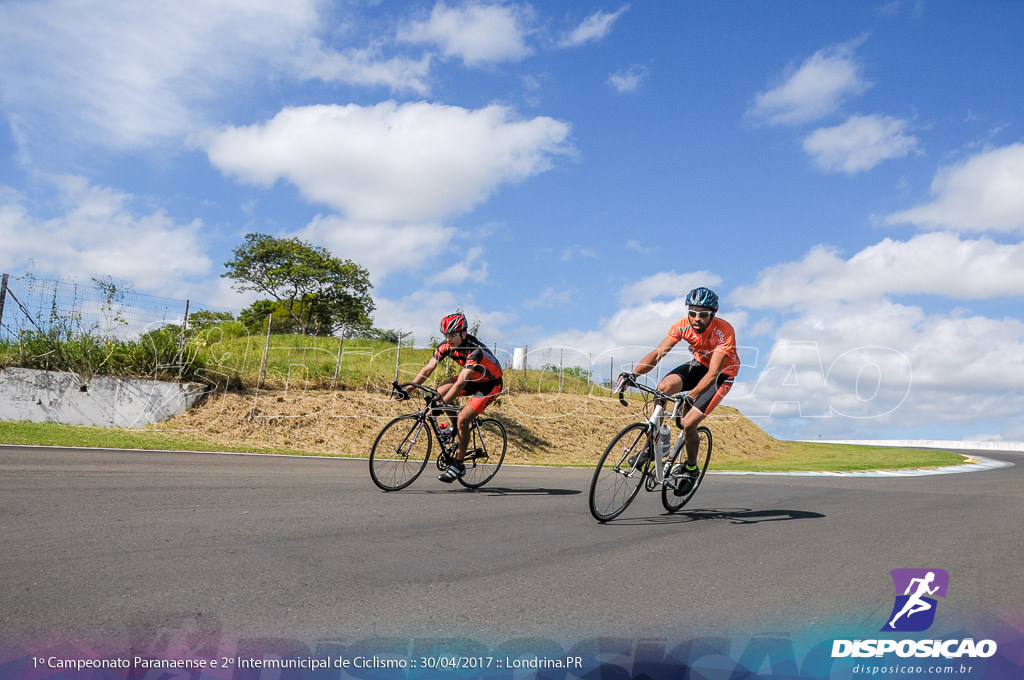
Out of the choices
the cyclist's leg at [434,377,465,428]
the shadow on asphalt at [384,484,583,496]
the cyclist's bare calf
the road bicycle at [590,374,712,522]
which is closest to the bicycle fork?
the road bicycle at [590,374,712,522]

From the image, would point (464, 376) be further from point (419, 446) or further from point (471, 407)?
point (419, 446)

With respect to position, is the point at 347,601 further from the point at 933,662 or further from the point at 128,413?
the point at 128,413

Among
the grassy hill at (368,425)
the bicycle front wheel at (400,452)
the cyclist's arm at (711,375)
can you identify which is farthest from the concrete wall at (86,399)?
the cyclist's arm at (711,375)

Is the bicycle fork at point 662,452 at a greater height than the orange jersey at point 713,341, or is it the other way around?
the orange jersey at point 713,341

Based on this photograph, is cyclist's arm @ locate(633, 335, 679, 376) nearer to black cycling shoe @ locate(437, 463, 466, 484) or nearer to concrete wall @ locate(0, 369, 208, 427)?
black cycling shoe @ locate(437, 463, 466, 484)

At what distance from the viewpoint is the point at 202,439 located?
660 inches

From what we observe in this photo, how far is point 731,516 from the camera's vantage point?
773 centimetres

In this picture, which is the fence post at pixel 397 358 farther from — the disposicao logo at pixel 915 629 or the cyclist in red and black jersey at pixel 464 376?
the disposicao logo at pixel 915 629

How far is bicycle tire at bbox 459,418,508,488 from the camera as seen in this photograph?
9.22m

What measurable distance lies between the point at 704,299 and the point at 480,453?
3.48 meters

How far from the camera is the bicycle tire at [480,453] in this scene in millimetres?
9219

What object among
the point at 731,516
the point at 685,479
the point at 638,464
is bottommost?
the point at 731,516

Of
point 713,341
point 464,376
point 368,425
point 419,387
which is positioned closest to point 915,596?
point 713,341

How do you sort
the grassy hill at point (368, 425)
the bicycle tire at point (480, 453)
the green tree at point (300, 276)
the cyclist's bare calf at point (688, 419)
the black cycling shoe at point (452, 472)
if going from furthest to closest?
the green tree at point (300, 276)
the grassy hill at point (368, 425)
the bicycle tire at point (480, 453)
the black cycling shoe at point (452, 472)
the cyclist's bare calf at point (688, 419)
